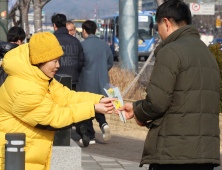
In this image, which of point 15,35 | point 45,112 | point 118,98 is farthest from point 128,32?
point 45,112

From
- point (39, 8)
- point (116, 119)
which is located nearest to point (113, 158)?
point (116, 119)

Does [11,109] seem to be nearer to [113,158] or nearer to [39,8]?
[113,158]

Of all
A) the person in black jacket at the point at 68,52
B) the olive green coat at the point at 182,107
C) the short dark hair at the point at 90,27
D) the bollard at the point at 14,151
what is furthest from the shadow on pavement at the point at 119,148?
the bollard at the point at 14,151

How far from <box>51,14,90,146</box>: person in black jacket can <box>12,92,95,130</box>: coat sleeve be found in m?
3.73

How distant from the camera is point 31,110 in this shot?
2.85 m

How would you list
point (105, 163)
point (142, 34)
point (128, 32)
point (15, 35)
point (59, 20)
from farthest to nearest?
point (142, 34) → point (128, 32) → point (59, 20) → point (15, 35) → point (105, 163)

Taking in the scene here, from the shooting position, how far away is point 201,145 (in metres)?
2.91

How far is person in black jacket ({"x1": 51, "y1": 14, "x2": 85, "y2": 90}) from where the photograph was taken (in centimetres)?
670

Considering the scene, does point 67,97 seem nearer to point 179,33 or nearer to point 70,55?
point 179,33

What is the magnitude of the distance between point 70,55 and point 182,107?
4088 millimetres

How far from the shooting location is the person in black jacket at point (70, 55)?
6.71 metres

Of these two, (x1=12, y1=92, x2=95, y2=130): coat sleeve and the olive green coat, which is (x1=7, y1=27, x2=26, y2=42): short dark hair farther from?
the olive green coat

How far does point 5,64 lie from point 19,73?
5.4 inches

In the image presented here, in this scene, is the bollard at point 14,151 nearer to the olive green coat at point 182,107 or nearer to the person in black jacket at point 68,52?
the olive green coat at point 182,107
